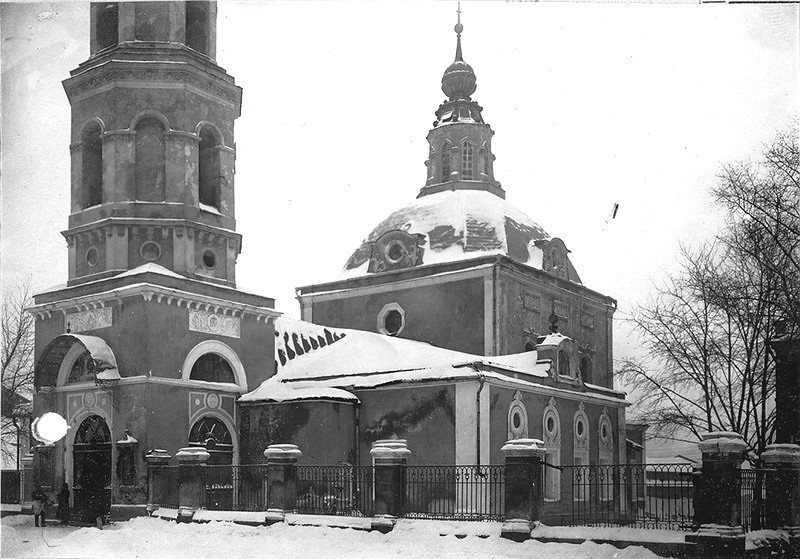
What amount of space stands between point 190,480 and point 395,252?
35.0ft

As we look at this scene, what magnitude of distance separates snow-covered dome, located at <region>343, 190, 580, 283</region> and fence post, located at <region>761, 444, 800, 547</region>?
11.5m

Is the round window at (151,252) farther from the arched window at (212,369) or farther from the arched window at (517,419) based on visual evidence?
the arched window at (517,419)

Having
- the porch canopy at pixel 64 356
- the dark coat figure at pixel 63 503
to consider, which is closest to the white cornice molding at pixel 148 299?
the porch canopy at pixel 64 356

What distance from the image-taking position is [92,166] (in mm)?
19484

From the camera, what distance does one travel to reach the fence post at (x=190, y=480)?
16375mm

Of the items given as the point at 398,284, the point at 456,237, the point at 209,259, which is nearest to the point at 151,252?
the point at 209,259

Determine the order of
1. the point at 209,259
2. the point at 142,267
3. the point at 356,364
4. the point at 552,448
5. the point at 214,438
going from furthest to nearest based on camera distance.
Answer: the point at 552,448
the point at 356,364
the point at 209,259
the point at 214,438
the point at 142,267

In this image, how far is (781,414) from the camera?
15820 mm

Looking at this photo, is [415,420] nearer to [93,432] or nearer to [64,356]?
[93,432]

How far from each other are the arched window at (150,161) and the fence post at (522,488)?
935 cm

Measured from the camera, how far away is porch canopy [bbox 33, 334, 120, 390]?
18.0 metres

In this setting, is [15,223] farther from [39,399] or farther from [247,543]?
[247,543]

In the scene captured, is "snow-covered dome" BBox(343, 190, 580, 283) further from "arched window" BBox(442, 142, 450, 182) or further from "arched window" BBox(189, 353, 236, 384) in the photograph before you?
"arched window" BBox(189, 353, 236, 384)

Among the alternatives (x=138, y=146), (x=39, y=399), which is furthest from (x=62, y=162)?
(x=39, y=399)
